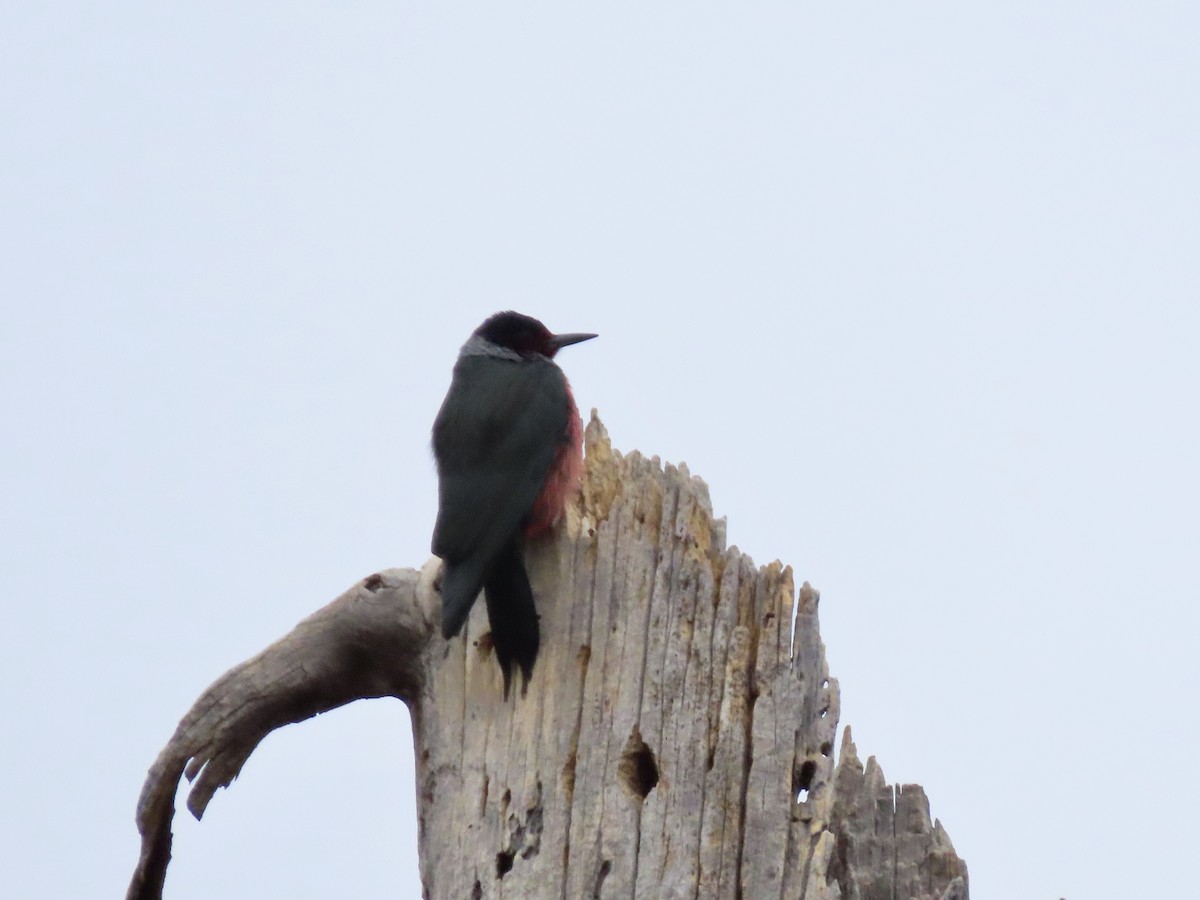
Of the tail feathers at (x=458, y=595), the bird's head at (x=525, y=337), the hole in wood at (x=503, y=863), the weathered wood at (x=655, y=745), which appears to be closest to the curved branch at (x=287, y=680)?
the weathered wood at (x=655, y=745)

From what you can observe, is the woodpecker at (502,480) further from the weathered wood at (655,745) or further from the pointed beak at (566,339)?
the pointed beak at (566,339)

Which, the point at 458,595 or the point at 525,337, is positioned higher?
the point at 525,337

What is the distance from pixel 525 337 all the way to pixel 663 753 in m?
2.50

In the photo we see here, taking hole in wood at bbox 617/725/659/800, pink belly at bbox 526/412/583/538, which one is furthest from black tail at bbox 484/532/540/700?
hole in wood at bbox 617/725/659/800

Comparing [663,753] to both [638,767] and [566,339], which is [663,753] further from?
[566,339]

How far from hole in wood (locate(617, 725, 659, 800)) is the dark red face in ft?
7.81

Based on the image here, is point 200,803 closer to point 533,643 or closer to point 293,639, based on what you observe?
point 293,639

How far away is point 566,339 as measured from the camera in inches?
242

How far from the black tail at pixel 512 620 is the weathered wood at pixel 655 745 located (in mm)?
40

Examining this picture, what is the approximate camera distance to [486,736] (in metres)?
4.32

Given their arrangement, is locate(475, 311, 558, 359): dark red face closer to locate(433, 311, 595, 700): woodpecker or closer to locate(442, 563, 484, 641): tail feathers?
locate(433, 311, 595, 700): woodpecker

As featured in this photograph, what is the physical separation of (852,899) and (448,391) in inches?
91.6

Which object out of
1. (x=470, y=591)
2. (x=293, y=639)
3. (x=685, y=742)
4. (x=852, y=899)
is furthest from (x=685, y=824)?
(x=293, y=639)

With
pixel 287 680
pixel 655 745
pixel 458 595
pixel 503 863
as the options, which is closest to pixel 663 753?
pixel 655 745
